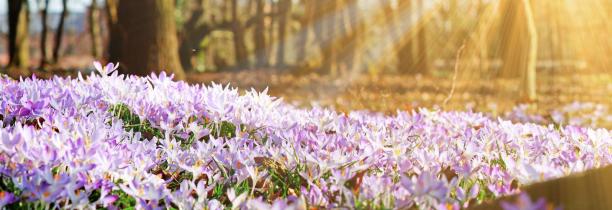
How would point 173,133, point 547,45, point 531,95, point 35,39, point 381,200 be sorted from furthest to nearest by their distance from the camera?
point 35,39
point 547,45
point 531,95
point 173,133
point 381,200

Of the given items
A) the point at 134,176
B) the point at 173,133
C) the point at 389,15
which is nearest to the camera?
the point at 134,176

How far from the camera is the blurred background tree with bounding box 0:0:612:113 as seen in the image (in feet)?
38.1

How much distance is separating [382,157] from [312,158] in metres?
0.69

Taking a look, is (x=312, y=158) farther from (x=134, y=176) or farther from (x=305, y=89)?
(x=305, y=89)

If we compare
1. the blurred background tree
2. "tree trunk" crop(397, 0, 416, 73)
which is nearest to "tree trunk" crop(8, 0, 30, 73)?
the blurred background tree

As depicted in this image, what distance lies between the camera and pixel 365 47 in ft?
121

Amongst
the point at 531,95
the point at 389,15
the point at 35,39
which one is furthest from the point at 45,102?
the point at 35,39

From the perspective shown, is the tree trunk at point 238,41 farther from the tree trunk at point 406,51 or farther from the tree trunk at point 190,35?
the tree trunk at point 406,51

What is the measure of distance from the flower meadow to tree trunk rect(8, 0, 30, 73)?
2378 centimetres

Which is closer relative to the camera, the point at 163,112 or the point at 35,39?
the point at 163,112

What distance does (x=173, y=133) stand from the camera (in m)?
4.15

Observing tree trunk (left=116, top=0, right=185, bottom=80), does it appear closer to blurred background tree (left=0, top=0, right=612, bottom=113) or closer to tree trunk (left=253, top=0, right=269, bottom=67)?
blurred background tree (left=0, top=0, right=612, bottom=113)

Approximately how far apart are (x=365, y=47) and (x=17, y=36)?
1704cm

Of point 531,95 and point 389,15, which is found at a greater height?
point 389,15
